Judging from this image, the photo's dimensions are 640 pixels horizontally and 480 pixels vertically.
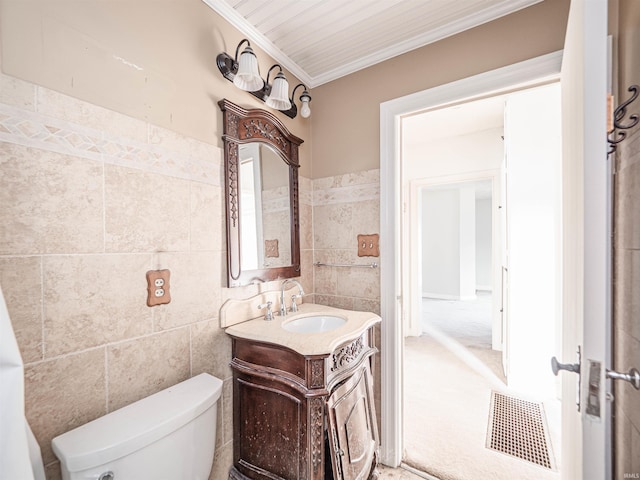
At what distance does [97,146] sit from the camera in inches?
38.5

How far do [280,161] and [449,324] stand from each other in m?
3.83

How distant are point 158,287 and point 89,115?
649 millimetres

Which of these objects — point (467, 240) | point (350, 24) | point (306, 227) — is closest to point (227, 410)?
point (306, 227)

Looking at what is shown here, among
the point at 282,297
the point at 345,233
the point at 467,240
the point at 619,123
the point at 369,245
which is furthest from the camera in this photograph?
the point at 467,240

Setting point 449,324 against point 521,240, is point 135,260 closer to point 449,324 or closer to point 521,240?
point 521,240

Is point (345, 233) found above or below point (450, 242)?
above

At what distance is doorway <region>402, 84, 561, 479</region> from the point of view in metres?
1.77

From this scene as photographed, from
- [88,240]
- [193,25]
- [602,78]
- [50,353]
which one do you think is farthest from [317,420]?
[193,25]

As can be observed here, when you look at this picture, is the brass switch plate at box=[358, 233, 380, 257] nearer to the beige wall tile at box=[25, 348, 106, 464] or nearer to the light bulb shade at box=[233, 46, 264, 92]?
the light bulb shade at box=[233, 46, 264, 92]

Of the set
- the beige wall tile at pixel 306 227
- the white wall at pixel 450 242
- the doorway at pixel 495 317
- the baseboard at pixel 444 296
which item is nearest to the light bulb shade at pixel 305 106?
the beige wall tile at pixel 306 227

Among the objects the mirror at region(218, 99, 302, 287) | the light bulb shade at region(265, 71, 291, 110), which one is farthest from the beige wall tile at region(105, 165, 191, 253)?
the light bulb shade at region(265, 71, 291, 110)

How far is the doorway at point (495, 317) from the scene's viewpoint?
69.9 inches

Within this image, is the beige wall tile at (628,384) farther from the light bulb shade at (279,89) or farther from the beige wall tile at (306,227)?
the light bulb shade at (279,89)

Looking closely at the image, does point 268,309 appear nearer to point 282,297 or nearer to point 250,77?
point 282,297
